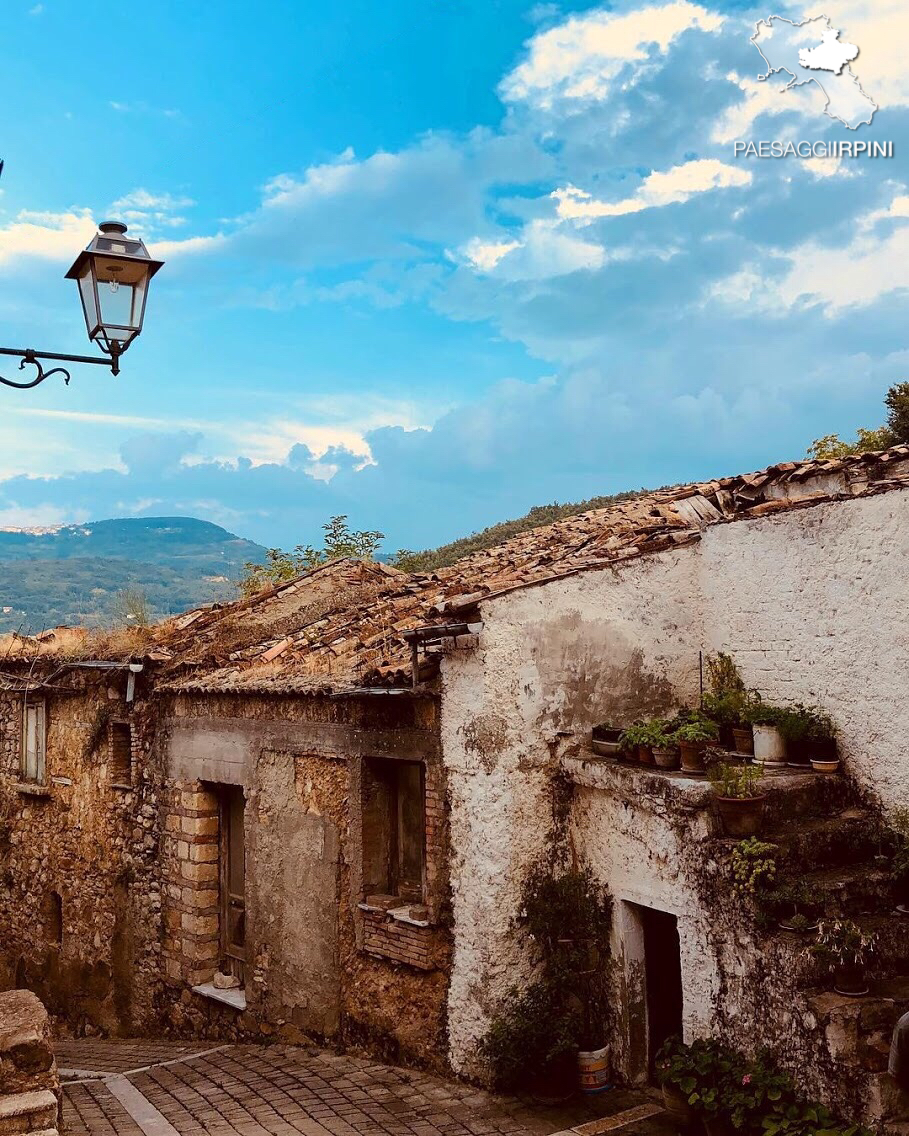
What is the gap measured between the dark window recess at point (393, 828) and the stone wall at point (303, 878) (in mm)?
124

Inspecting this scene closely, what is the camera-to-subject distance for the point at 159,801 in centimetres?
1223

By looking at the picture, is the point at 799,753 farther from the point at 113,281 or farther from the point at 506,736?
the point at 113,281

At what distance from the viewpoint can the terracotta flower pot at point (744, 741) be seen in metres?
8.28

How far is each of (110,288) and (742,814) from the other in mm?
5401

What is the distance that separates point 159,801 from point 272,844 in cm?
248

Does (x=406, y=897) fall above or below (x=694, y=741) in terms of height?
below

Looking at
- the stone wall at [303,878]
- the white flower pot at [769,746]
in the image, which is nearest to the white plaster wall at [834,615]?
the white flower pot at [769,746]

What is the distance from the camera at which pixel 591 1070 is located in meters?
7.81

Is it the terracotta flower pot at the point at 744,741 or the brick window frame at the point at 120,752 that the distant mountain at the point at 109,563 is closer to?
the brick window frame at the point at 120,752

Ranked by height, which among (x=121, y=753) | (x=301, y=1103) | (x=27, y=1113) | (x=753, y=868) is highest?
(x=121, y=753)

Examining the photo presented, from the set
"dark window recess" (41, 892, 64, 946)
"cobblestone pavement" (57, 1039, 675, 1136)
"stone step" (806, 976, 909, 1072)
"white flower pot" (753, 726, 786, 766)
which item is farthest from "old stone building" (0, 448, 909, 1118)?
"dark window recess" (41, 892, 64, 946)

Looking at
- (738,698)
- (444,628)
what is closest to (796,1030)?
(738,698)

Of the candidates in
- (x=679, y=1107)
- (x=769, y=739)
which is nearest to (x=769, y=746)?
(x=769, y=739)

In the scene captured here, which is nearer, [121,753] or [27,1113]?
[27,1113]
